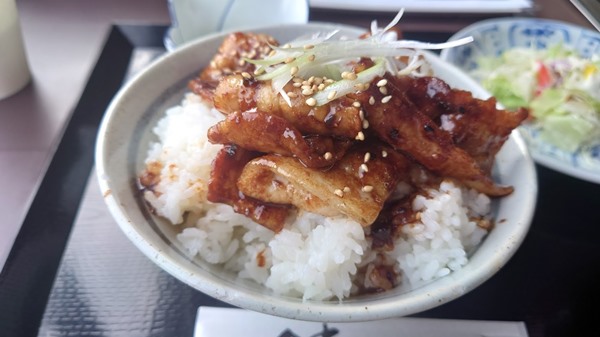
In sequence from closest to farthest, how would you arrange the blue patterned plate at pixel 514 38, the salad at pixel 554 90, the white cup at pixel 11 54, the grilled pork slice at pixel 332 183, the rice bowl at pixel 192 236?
the rice bowl at pixel 192 236 → the grilled pork slice at pixel 332 183 → the white cup at pixel 11 54 → the salad at pixel 554 90 → the blue patterned plate at pixel 514 38

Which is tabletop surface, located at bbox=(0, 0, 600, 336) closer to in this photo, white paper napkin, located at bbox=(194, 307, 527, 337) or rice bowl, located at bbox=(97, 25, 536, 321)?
white paper napkin, located at bbox=(194, 307, 527, 337)

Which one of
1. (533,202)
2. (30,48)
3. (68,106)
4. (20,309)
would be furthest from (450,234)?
(30,48)

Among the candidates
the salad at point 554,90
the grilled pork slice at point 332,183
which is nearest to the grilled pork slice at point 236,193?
the grilled pork slice at point 332,183

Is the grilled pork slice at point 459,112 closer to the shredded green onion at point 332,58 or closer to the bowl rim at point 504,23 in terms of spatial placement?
the shredded green onion at point 332,58

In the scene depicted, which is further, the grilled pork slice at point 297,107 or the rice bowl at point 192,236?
the grilled pork slice at point 297,107

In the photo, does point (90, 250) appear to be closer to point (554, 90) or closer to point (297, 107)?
point (297, 107)

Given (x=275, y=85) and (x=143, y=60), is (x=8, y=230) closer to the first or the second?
(x=275, y=85)
